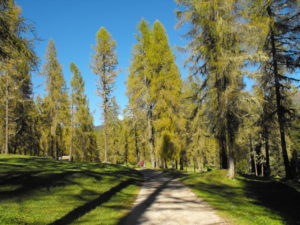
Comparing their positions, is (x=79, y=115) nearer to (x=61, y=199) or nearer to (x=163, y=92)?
(x=163, y=92)

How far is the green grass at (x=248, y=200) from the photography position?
639cm

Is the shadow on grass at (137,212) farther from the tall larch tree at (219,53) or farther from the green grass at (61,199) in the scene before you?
the tall larch tree at (219,53)

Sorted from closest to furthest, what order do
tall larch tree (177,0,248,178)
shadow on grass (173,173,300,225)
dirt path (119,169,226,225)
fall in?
1. dirt path (119,169,226,225)
2. shadow on grass (173,173,300,225)
3. tall larch tree (177,0,248,178)

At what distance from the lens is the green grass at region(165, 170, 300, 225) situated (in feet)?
21.0

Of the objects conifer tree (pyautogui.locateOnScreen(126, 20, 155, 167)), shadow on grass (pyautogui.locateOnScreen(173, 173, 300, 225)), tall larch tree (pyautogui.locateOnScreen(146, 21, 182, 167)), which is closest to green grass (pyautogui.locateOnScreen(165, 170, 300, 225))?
shadow on grass (pyautogui.locateOnScreen(173, 173, 300, 225))

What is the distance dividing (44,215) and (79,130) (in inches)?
1094

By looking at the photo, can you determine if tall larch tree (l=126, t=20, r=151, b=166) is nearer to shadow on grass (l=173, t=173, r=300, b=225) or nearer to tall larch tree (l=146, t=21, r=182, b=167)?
tall larch tree (l=146, t=21, r=182, b=167)

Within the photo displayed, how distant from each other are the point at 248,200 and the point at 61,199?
7.27 m

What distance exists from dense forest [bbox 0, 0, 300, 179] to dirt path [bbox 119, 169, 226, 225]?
4.65m

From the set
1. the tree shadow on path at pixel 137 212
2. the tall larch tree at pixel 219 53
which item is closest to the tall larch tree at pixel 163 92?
the tall larch tree at pixel 219 53

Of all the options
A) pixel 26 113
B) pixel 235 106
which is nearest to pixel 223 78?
pixel 235 106

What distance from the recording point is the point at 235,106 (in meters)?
11.4

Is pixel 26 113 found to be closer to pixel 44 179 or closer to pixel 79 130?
pixel 79 130

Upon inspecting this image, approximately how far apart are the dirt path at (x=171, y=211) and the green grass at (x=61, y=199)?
1.65 ft
